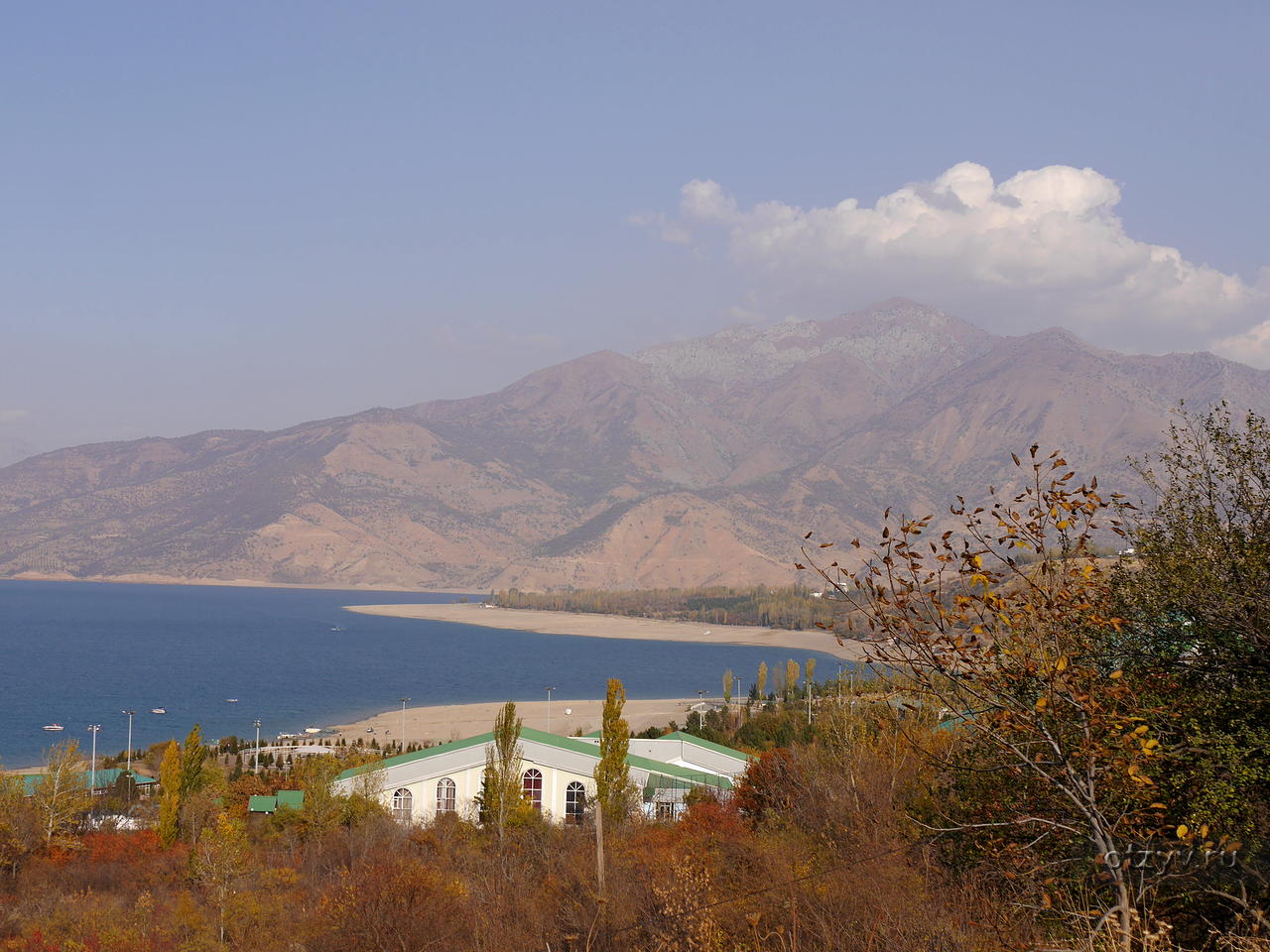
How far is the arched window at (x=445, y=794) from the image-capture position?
38.0 m

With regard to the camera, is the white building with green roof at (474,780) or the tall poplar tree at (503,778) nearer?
the tall poplar tree at (503,778)

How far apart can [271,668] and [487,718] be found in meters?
43.2

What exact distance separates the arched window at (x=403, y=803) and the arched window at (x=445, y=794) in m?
0.94

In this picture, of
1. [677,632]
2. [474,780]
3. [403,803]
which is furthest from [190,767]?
[677,632]

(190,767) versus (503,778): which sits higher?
(503,778)

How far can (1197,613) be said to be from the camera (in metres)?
12.4

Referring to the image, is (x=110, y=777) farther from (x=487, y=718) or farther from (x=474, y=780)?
(x=487, y=718)

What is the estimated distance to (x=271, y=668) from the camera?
114 meters

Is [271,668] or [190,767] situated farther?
[271,668]

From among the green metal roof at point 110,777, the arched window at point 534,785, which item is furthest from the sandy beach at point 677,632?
the arched window at point 534,785

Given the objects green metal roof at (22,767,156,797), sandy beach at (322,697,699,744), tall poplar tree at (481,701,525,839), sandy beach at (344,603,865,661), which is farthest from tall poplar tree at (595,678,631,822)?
sandy beach at (344,603,865,661)

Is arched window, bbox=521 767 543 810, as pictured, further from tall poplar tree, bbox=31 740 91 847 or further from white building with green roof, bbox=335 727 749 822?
tall poplar tree, bbox=31 740 91 847

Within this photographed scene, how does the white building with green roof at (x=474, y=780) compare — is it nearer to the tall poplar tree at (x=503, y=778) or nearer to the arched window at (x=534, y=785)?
the arched window at (x=534, y=785)

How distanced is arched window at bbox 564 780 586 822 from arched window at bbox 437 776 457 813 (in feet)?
12.8
